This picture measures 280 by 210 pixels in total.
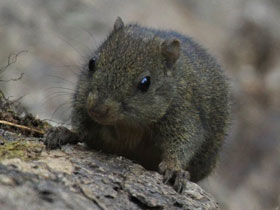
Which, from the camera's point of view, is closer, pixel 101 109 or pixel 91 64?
pixel 101 109

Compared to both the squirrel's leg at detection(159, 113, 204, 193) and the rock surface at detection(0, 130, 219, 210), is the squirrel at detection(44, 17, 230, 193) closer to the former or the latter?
the squirrel's leg at detection(159, 113, 204, 193)

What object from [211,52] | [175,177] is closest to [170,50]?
[175,177]

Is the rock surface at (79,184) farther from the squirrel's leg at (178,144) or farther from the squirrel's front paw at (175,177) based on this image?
the squirrel's leg at (178,144)

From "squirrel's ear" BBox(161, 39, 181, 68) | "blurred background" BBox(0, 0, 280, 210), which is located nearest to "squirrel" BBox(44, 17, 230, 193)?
"squirrel's ear" BBox(161, 39, 181, 68)

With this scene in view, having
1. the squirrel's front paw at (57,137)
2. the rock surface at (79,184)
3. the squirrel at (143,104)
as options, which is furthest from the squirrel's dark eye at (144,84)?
the squirrel's front paw at (57,137)

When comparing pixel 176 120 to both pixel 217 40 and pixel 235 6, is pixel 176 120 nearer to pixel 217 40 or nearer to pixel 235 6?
pixel 217 40

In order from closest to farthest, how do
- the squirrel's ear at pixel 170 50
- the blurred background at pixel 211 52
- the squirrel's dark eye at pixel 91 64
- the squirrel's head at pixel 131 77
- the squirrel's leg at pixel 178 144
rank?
the squirrel's head at pixel 131 77 < the squirrel's leg at pixel 178 144 < the squirrel's dark eye at pixel 91 64 < the squirrel's ear at pixel 170 50 < the blurred background at pixel 211 52

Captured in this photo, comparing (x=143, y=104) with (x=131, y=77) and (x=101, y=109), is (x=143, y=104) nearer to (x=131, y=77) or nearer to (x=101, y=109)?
(x=131, y=77)
